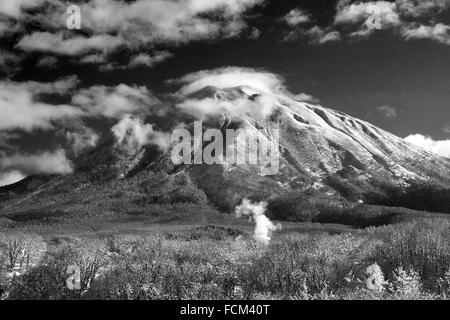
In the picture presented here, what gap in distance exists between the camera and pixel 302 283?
9475 cm

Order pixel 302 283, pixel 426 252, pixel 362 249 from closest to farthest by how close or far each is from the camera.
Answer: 1. pixel 302 283
2. pixel 426 252
3. pixel 362 249

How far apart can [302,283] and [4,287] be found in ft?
163

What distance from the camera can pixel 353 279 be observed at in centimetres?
10238

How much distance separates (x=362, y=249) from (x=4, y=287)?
3020 inches
